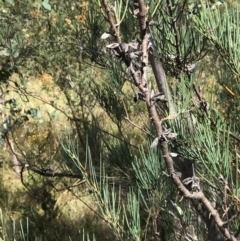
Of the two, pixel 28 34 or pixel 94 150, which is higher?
pixel 28 34

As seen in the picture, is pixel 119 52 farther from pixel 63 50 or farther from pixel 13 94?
pixel 13 94

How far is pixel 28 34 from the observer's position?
3520mm

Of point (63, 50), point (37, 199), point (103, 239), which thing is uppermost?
point (63, 50)

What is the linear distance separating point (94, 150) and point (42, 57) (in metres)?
1.38

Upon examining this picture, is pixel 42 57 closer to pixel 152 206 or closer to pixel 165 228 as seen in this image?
pixel 165 228

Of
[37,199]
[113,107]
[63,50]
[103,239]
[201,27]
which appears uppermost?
[63,50]

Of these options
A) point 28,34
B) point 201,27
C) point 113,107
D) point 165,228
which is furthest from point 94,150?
point 28,34

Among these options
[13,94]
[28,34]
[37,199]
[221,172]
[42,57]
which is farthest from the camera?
[13,94]

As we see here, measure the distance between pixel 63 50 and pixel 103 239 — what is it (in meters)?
1.17

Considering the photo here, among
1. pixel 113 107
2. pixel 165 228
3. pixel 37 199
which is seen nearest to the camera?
pixel 165 228

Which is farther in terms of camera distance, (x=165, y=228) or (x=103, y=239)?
(x=103, y=239)

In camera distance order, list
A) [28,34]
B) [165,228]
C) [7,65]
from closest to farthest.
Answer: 1. [165,228]
2. [7,65]
3. [28,34]

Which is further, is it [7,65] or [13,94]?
[13,94]

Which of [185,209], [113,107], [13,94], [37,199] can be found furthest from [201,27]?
[13,94]
